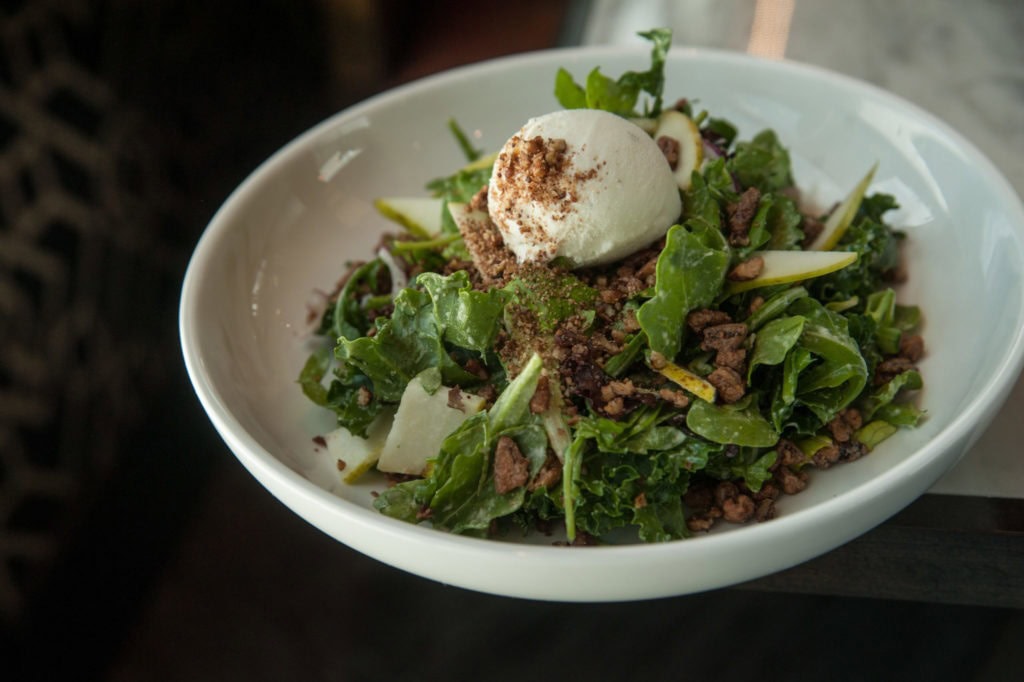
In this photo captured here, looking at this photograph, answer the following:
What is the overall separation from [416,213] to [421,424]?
1.95 feet

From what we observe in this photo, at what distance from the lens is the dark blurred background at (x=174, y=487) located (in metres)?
1.33

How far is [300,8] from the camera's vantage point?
3996 millimetres

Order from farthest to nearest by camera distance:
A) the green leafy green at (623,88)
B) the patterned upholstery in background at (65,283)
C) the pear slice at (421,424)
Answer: the patterned upholstery in background at (65,283), the green leafy green at (623,88), the pear slice at (421,424)

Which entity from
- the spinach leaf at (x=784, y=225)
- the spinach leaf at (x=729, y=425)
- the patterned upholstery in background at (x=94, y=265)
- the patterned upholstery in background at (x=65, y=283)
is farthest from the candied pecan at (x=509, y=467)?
the patterned upholstery in background at (x=65, y=283)

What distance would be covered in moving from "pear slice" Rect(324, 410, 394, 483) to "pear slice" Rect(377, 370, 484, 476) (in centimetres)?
5

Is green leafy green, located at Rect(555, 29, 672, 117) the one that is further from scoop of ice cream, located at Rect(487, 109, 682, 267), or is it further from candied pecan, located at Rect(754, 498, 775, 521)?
candied pecan, located at Rect(754, 498, 775, 521)

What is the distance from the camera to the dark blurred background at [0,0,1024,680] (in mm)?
1333

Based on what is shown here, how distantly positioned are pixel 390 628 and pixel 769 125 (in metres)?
1.34

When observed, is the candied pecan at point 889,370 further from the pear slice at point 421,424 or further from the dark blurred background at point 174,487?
the pear slice at point 421,424

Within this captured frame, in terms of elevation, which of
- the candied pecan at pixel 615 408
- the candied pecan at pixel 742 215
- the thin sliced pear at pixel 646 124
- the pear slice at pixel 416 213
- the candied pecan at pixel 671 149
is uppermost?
the thin sliced pear at pixel 646 124

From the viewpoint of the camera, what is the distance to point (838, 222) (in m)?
1.58

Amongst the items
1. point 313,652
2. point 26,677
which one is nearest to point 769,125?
point 313,652

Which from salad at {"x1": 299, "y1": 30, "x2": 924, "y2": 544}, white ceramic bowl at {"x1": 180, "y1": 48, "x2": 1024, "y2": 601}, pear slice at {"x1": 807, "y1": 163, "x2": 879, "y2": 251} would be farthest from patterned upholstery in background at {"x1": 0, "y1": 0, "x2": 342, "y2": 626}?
pear slice at {"x1": 807, "y1": 163, "x2": 879, "y2": 251}

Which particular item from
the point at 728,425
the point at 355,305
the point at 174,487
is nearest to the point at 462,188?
the point at 355,305
